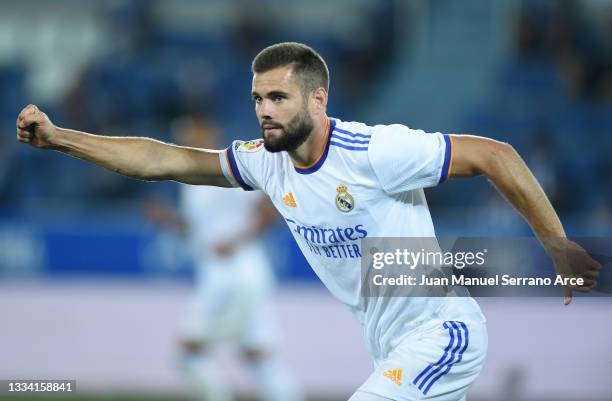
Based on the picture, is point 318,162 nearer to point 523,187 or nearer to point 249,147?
point 249,147

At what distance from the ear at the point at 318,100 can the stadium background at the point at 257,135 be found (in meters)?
4.59

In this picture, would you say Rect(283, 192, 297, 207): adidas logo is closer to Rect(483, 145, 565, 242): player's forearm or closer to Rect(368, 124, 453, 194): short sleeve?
Rect(368, 124, 453, 194): short sleeve

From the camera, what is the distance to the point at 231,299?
8.53 metres

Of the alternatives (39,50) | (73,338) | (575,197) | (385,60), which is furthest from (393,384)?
(39,50)

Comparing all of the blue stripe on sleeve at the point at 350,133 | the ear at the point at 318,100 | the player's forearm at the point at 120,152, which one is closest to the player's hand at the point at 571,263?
the blue stripe on sleeve at the point at 350,133

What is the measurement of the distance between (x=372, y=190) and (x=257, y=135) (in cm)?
875

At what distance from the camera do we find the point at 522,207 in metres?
4.41

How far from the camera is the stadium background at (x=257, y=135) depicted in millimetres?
9273

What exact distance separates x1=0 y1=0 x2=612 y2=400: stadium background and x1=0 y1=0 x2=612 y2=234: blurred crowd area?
0.03 metres

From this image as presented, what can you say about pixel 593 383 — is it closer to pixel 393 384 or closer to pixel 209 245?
pixel 209 245

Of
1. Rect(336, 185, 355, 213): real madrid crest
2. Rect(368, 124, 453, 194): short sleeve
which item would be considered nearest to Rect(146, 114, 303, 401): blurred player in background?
Rect(336, 185, 355, 213): real madrid crest

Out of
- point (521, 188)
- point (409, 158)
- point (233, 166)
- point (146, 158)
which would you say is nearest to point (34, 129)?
point (146, 158)

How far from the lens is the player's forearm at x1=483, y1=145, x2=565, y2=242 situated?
438cm

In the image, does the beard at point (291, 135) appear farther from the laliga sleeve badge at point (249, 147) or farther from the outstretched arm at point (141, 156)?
the outstretched arm at point (141, 156)
